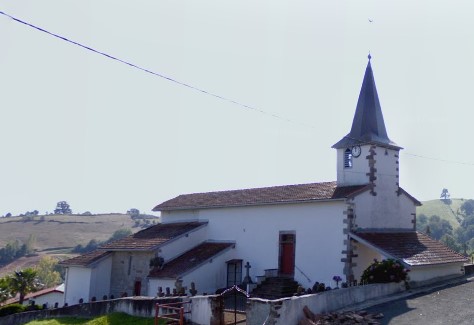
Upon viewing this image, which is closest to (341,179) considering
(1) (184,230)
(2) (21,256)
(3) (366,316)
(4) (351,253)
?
(4) (351,253)

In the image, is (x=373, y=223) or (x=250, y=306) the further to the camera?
(x=373, y=223)

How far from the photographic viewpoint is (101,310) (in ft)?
68.1

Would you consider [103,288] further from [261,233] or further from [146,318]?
[146,318]

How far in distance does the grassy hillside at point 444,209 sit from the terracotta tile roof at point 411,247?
11576cm

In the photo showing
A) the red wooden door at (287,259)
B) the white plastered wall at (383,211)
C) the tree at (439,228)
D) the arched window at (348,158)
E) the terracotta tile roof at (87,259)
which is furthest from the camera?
the tree at (439,228)

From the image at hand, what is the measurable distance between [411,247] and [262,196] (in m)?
8.17

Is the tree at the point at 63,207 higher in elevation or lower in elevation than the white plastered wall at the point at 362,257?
higher

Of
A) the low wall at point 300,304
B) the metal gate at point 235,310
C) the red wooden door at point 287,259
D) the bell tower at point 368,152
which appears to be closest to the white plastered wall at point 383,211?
the bell tower at point 368,152

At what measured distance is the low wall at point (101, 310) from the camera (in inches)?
717

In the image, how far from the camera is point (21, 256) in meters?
107

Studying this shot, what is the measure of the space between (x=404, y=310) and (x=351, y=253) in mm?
5986

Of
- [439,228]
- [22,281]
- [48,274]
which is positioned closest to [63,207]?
[48,274]

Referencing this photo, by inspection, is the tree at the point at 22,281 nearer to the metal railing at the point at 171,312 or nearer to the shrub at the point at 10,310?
the shrub at the point at 10,310

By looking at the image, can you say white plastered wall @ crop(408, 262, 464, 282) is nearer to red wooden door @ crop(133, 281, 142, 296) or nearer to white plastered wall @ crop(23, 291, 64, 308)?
red wooden door @ crop(133, 281, 142, 296)
